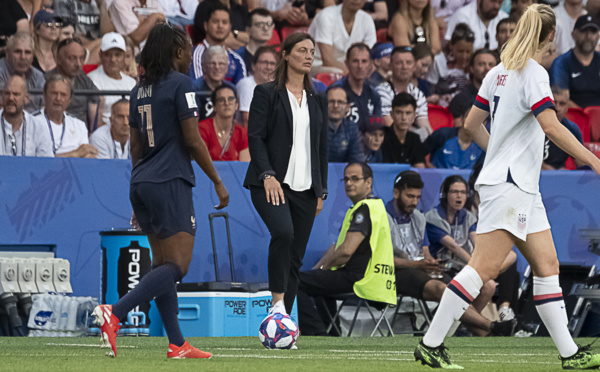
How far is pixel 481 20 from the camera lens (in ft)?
46.2

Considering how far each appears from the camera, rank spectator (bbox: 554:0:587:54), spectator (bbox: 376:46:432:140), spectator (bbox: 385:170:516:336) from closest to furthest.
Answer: spectator (bbox: 385:170:516:336), spectator (bbox: 376:46:432:140), spectator (bbox: 554:0:587:54)

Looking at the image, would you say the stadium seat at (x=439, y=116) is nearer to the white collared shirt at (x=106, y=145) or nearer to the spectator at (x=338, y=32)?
the spectator at (x=338, y=32)

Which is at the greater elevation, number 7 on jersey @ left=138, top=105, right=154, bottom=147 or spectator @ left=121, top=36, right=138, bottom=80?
spectator @ left=121, top=36, right=138, bottom=80

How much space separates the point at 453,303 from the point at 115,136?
633cm

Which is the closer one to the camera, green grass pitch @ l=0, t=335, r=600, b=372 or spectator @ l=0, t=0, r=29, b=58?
green grass pitch @ l=0, t=335, r=600, b=372

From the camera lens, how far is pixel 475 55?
43.2ft

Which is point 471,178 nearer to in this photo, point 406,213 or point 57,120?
point 406,213

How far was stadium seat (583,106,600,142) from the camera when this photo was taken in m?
13.1

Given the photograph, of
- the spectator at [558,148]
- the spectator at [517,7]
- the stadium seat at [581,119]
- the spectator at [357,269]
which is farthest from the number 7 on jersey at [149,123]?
the spectator at [517,7]

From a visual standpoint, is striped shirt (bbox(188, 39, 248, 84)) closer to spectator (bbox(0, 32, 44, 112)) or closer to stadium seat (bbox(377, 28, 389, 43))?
spectator (bbox(0, 32, 44, 112))

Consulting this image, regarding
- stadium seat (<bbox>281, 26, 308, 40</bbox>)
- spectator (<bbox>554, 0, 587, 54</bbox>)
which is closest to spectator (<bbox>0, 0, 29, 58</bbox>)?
stadium seat (<bbox>281, 26, 308, 40</bbox>)

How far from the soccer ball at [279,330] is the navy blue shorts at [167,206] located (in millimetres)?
1238

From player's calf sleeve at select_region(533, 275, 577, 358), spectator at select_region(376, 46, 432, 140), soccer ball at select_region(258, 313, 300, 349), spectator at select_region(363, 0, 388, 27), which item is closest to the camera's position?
player's calf sleeve at select_region(533, 275, 577, 358)

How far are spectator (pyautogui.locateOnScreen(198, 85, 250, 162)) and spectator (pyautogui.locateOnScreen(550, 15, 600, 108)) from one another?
15.7ft
